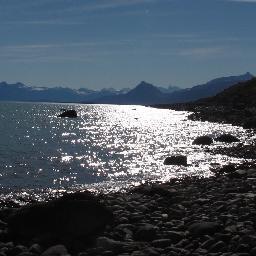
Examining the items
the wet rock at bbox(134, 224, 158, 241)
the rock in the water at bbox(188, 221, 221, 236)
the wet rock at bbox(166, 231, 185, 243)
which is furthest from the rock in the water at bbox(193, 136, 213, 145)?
the wet rock at bbox(166, 231, 185, 243)

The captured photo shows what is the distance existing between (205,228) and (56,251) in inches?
164

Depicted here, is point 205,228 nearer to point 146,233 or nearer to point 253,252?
point 146,233

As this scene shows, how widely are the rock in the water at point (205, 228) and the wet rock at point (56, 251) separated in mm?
3646

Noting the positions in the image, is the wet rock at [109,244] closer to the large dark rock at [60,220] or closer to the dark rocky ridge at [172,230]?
the dark rocky ridge at [172,230]

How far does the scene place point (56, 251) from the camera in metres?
12.9

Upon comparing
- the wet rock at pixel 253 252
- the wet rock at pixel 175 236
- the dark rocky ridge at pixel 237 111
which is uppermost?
the dark rocky ridge at pixel 237 111

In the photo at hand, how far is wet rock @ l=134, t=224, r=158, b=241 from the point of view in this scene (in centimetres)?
1452

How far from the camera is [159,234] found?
1455 cm

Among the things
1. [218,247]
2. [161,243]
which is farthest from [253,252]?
[161,243]

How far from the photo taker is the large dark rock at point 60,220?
585 inches

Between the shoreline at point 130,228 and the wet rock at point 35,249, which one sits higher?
the shoreline at point 130,228

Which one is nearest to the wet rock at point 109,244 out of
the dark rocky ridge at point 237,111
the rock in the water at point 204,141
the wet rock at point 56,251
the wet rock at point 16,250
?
the wet rock at point 56,251

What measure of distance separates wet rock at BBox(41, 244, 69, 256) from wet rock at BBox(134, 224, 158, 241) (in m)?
2.44

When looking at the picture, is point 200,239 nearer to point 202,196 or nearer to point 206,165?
point 202,196
